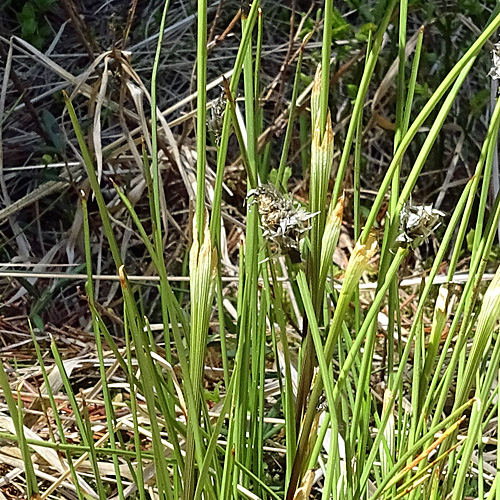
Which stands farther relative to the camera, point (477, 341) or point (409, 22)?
point (409, 22)

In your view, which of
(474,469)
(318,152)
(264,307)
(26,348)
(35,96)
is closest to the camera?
(318,152)

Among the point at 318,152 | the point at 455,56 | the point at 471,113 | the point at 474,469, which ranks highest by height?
the point at 318,152

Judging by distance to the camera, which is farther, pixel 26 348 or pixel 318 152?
pixel 26 348

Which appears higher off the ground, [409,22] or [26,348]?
[409,22]

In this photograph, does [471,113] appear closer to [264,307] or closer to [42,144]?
[42,144]

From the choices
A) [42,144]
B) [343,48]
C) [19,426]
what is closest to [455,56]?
[343,48]

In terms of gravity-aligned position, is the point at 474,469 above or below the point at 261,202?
below

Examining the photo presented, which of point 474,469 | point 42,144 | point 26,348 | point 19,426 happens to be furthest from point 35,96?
point 19,426

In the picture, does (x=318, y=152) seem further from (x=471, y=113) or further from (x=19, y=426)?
(x=471, y=113)

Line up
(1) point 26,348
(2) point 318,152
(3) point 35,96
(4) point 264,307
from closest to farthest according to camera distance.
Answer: (2) point 318,152, (4) point 264,307, (1) point 26,348, (3) point 35,96
